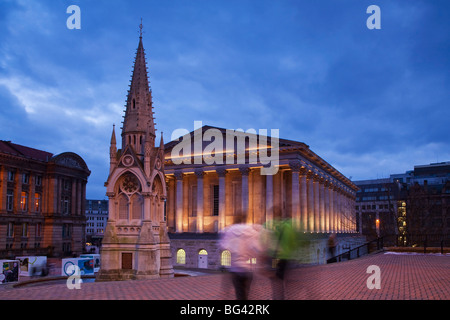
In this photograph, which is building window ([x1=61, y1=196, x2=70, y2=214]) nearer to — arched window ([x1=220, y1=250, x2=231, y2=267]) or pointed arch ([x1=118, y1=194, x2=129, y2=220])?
arched window ([x1=220, y1=250, x2=231, y2=267])

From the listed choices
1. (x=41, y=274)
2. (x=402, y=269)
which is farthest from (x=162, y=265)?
(x=41, y=274)

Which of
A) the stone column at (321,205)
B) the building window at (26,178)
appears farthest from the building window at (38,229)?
the stone column at (321,205)

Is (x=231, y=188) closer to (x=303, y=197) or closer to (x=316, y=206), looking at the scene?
(x=303, y=197)

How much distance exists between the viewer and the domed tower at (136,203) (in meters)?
21.1

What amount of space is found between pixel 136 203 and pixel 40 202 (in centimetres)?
5317

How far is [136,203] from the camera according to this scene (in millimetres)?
21750

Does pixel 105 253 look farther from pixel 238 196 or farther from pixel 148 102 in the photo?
pixel 238 196

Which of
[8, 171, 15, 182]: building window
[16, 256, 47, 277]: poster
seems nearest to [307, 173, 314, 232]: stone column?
Result: [16, 256, 47, 277]: poster

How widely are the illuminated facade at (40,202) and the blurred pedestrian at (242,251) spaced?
5271cm

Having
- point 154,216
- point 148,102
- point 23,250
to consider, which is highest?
point 148,102

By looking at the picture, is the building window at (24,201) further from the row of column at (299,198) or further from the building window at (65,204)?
the row of column at (299,198)

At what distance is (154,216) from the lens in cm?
2233

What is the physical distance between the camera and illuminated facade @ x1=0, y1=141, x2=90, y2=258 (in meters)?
60.9

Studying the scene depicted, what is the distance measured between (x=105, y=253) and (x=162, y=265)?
289 centimetres
